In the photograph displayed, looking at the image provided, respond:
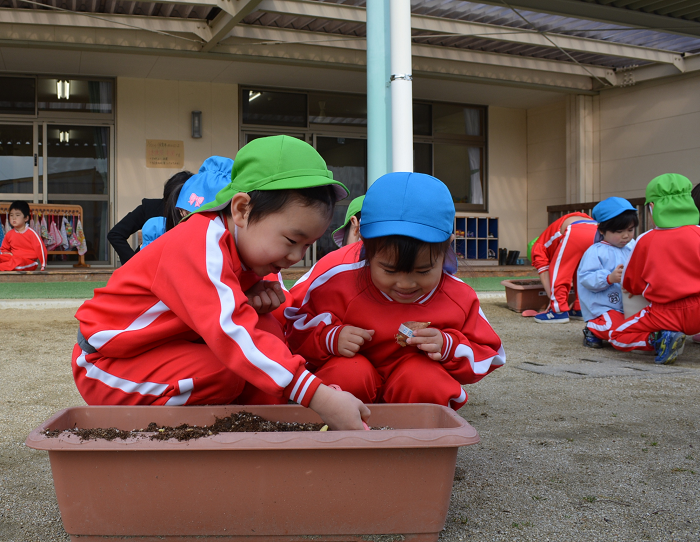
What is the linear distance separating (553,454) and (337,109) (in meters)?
7.24

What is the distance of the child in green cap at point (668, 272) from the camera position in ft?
9.36

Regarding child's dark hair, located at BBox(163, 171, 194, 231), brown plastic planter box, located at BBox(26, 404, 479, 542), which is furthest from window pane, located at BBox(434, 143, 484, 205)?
Result: brown plastic planter box, located at BBox(26, 404, 479, 542)

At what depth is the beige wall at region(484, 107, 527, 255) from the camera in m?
9.22

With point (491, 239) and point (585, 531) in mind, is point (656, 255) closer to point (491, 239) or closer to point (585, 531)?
point (585, 531)

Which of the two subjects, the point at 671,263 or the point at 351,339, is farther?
the point at 671,263

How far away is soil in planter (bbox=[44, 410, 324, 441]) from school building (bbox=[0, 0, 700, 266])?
5.09m

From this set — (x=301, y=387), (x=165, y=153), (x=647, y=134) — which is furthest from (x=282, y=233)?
(x=647, y=134)

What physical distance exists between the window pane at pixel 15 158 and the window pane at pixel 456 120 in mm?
5320

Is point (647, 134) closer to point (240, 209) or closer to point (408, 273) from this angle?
point (408, 273)

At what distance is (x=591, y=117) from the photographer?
8.67 m

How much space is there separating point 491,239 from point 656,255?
6.30 meters

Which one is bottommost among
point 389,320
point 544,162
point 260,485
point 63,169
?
point 260,485

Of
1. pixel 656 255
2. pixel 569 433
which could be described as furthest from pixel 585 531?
pixel 656 255

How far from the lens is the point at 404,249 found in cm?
128
